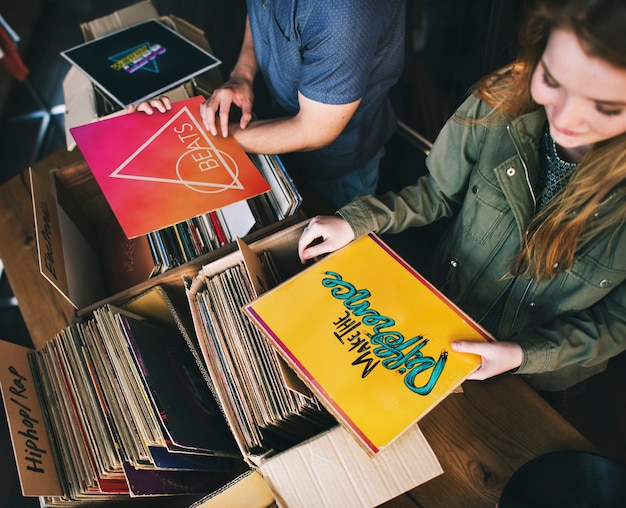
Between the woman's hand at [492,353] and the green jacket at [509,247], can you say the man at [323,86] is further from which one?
the woman's hand at [492,353]

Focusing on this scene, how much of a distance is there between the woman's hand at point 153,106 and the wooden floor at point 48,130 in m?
1.37

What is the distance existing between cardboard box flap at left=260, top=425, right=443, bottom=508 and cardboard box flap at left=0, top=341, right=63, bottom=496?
465mm

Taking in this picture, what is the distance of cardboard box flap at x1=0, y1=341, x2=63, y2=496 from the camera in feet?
3.01

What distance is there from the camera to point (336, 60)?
1085mm

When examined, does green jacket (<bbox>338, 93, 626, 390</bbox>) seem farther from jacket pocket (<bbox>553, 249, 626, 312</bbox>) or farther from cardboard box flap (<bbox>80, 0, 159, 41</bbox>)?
cardboard box flap (<bbox>80, 0, 159, 41</bbox>)

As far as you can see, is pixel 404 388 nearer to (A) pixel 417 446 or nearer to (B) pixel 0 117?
(A) pixel 417 446

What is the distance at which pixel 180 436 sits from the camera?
92 cm

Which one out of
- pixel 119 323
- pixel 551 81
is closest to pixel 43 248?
pixel 119 323

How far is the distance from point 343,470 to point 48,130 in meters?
3.15

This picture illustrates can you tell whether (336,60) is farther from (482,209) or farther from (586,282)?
(586,282)

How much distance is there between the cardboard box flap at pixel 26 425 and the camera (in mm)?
917

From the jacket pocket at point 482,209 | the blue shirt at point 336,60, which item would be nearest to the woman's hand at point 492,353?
the jacket pocket at point 482,209

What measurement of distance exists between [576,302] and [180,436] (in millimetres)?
861

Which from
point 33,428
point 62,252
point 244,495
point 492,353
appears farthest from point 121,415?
point 492,353
